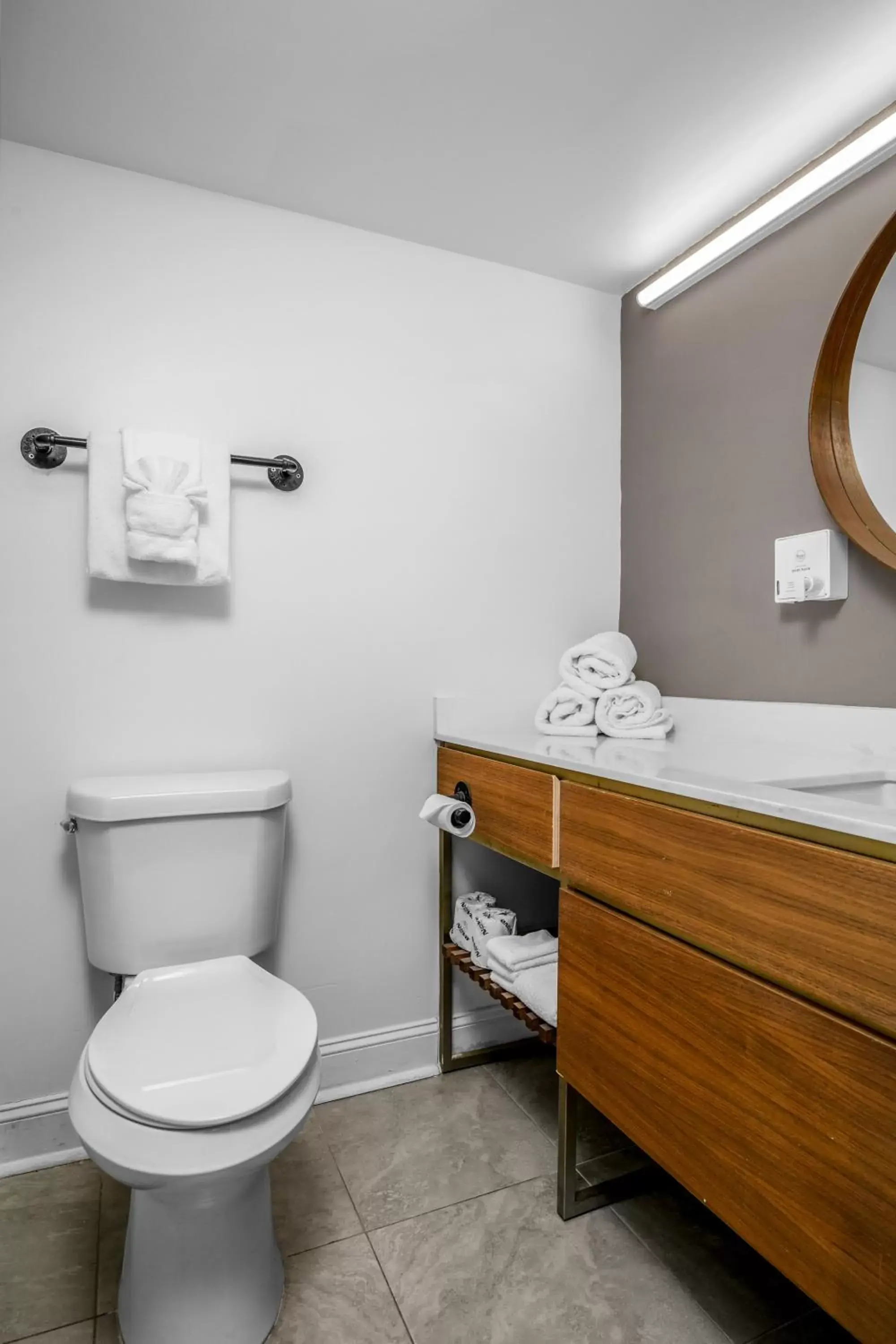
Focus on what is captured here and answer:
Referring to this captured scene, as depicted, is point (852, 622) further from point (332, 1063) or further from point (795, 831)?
point (332, 1063)

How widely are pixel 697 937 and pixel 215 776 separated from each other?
1.00 metres

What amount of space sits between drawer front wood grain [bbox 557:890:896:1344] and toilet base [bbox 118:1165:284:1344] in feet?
1.95

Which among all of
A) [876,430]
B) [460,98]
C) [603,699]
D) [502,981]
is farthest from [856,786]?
[460,98]

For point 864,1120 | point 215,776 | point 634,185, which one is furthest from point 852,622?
point 215,776

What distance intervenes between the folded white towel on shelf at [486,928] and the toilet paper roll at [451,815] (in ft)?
0.82

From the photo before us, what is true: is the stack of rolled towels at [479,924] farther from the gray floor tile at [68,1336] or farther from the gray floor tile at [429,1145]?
the gray floor tile at [68,1336]

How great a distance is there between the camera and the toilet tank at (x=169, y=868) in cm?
142

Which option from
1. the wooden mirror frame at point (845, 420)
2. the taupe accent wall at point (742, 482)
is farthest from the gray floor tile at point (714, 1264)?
the wooden mirror frame at point (845, 420)

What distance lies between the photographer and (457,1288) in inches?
48.3

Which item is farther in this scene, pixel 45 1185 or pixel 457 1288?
pixel 45 1185

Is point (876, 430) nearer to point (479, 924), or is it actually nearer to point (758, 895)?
point (758, 895)

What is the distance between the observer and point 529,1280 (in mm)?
1243

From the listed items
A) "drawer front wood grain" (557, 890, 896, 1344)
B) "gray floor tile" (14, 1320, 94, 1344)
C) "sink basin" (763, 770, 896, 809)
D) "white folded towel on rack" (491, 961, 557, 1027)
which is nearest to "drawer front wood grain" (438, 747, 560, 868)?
"drawer front wood grain" (557, 890, 896, 1344)

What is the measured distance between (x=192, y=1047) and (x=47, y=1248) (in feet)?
1.90
